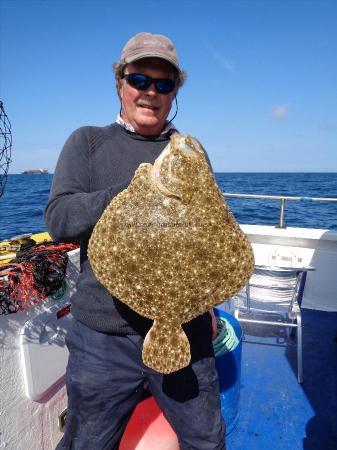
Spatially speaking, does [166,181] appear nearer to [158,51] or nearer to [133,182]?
[133,182]

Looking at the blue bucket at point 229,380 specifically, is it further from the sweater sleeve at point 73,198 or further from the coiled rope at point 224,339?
the sweater sleeve at point 73,198

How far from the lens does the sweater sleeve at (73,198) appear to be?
180 centimetres

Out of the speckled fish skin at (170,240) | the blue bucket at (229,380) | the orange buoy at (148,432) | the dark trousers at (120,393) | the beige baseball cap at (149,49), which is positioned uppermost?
the beige baseball cap at (149,49)

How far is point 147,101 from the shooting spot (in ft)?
7.38

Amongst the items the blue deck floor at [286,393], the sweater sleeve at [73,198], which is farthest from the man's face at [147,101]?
the blue deck floor at [286,393]

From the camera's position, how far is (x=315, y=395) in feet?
13.0

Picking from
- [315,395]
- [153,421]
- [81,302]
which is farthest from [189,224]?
[315,395]

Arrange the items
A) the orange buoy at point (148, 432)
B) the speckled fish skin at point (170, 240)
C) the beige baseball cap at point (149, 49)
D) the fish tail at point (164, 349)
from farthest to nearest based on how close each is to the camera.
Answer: the orange buoy at point (148, 432) < the beige baseball cap at point (149, 49) < the fish tail at point (164, 349) < the speckled fish skin at point (170, 240)

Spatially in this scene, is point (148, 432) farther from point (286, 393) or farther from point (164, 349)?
point (286, 393)

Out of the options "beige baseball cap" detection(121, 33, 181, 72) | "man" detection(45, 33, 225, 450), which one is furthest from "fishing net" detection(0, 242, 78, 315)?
"beige baseball cap" detection(121, 33, 181, 72)

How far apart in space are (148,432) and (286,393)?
2.35m

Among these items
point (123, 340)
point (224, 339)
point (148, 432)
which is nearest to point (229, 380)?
point (224, 339)

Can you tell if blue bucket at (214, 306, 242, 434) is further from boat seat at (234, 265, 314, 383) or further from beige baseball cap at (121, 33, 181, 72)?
beige baseball cap at (121, 33, 181, 72)

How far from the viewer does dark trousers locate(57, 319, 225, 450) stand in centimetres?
218
